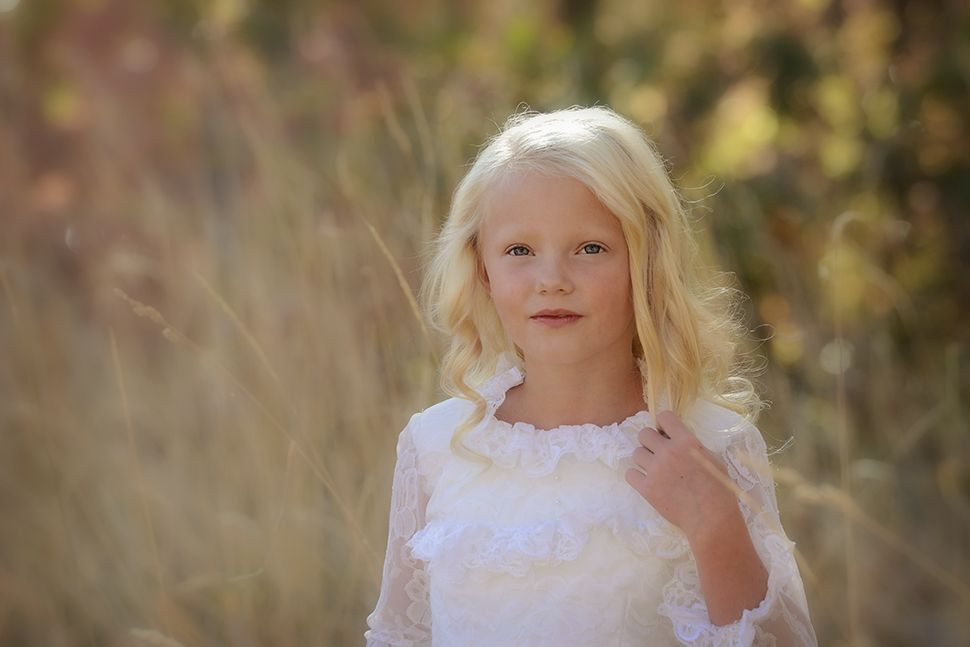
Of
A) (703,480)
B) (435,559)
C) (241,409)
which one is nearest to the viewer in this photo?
(703,480)

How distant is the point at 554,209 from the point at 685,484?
0.43 meters

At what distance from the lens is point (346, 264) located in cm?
312

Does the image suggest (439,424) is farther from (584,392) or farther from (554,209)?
(554,209)

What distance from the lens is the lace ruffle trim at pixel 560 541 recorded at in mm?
1709

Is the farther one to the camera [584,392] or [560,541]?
[584,392]

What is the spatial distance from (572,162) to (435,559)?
0.62m

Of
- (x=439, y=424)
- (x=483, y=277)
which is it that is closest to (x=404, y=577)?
(x=439, y=424)

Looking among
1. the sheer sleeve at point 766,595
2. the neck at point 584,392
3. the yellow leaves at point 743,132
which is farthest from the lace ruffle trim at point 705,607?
the yellow leaves at point 743,132

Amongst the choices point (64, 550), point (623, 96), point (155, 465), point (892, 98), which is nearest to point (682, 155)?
point (623, 96)

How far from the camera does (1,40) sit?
4.40m

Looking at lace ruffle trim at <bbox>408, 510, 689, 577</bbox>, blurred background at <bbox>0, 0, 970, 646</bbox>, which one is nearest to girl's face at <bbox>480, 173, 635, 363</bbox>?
lace ruffle trim at <bbox>408, 510, 689, 577</bbox>

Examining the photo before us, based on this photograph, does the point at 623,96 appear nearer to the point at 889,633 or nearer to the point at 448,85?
the point at 448,85

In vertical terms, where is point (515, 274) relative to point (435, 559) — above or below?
above

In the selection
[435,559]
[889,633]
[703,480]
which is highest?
[703,480]
